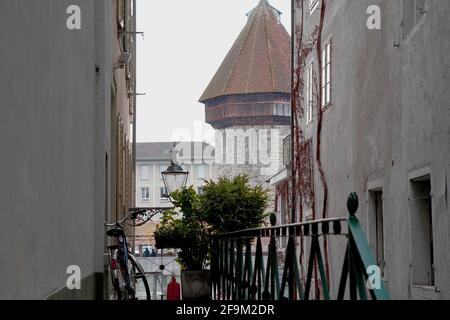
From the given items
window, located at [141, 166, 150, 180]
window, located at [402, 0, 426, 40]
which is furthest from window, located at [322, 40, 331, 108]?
window, located at [141, 166, 150, 180]

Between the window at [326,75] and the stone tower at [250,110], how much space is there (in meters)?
33.5

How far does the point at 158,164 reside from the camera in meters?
77.6

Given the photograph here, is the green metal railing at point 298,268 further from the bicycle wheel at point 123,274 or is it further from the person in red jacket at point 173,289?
the bicycle wheel at point 123,274

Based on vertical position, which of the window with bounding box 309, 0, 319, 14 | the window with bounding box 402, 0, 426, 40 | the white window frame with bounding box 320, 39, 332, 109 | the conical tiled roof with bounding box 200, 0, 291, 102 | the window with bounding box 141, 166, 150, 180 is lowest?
the window with bounding box 402, 0, 426, 40

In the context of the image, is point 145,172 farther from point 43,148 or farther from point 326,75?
point 43,148

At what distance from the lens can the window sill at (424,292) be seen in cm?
747

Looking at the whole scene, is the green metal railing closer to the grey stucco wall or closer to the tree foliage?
the grey stucco wall

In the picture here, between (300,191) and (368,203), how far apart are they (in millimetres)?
5799

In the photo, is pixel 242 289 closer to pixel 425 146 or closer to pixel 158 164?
pixel 425 146

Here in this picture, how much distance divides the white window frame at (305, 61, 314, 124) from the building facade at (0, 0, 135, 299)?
7.99 m

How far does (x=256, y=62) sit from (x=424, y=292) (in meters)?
42.3

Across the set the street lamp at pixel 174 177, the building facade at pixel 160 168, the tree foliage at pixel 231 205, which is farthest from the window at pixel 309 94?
the building facade at pixel 160 168

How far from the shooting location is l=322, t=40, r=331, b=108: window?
45.1 ft
